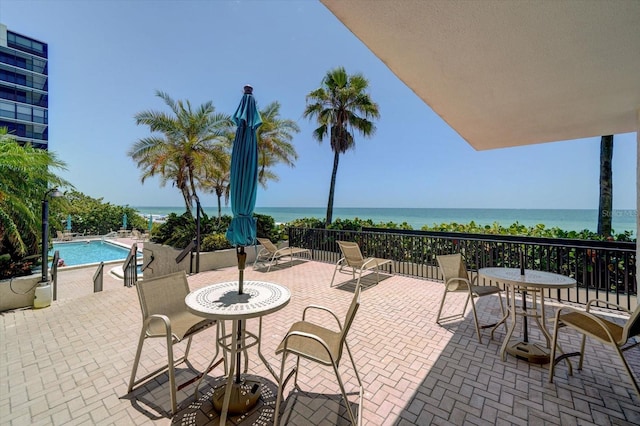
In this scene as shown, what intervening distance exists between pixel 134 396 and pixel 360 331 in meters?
2.51

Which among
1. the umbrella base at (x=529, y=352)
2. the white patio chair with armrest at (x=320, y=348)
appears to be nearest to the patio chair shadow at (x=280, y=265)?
the white patio chair with armrest at (x=320, y=348)

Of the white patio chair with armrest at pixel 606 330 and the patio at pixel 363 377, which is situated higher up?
the white patio chair with armrest at pixel 606 330

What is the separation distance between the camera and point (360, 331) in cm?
337

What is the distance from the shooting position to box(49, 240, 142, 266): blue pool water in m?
14.0

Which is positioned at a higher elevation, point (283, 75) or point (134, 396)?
point (283, 75)

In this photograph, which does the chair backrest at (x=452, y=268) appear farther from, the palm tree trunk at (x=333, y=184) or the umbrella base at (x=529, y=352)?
the palm tree trunk at (x=333, y=184)

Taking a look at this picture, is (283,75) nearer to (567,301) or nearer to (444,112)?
(444,112)

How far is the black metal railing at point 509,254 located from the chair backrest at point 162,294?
3987mm

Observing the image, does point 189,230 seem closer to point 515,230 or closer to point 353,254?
point 353,254

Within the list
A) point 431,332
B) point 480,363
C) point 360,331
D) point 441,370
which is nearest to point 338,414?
point 441,370

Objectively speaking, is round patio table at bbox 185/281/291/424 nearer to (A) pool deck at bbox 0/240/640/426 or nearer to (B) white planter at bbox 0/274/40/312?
(A) pool deck at bbox 0/240/640/426

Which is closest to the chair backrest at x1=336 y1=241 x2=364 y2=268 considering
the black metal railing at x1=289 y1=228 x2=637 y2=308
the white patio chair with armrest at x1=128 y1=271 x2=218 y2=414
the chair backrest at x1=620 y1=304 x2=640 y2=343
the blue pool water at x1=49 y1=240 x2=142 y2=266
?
the black metal railing at x1=289 y1=228 x2=637 y2=308

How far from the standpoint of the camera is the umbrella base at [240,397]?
1.96 m

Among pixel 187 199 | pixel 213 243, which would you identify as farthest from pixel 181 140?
pixel 213 243
